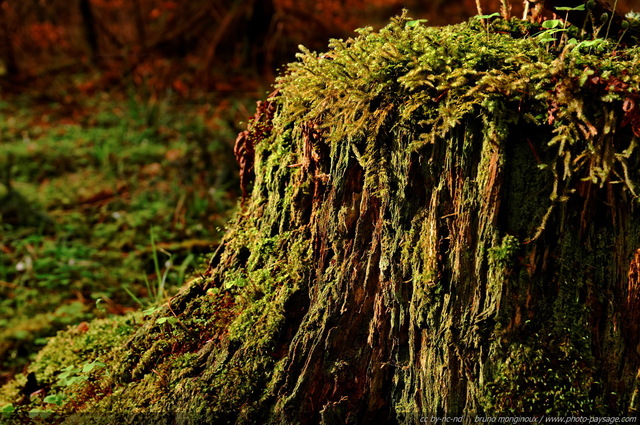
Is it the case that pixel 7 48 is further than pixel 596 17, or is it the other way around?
pixel 7 48

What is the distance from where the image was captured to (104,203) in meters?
5.54

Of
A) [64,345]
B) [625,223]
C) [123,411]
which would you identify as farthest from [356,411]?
[64,345]

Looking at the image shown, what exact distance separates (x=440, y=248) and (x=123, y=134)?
6335 mm

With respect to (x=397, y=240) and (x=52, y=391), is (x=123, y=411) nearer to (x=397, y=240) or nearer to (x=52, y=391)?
(x=52, y=391)

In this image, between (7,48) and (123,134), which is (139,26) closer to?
(7,48)

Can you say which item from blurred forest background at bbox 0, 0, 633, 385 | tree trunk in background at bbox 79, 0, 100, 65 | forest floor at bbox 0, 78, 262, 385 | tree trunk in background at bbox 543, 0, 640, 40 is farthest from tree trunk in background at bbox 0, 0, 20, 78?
tree trunk in background at bbox 543, 0, 640, 40

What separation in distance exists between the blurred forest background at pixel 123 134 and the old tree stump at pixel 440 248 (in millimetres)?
1068

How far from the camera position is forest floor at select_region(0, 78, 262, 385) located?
384 centimetres

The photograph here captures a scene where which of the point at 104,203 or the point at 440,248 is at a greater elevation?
the point at 440,248

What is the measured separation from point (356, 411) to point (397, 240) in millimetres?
664

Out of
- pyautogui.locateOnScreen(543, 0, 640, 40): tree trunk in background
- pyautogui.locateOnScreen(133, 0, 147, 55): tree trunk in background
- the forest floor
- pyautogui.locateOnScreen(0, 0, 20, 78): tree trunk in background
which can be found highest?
pyautogui.locateOnScreen(133, 0, 147, 55): tree trunk in background

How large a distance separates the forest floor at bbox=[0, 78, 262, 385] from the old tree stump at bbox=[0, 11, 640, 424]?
2.69 ft

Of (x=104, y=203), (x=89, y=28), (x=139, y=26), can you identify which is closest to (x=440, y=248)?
(x=104, y=203)

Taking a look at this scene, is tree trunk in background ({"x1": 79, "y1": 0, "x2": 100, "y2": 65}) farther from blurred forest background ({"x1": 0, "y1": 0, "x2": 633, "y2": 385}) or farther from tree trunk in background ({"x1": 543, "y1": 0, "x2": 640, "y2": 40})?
tree trunk in background ({"x1": 543, "y1": 0, "x2": 640, "y2": 40})
